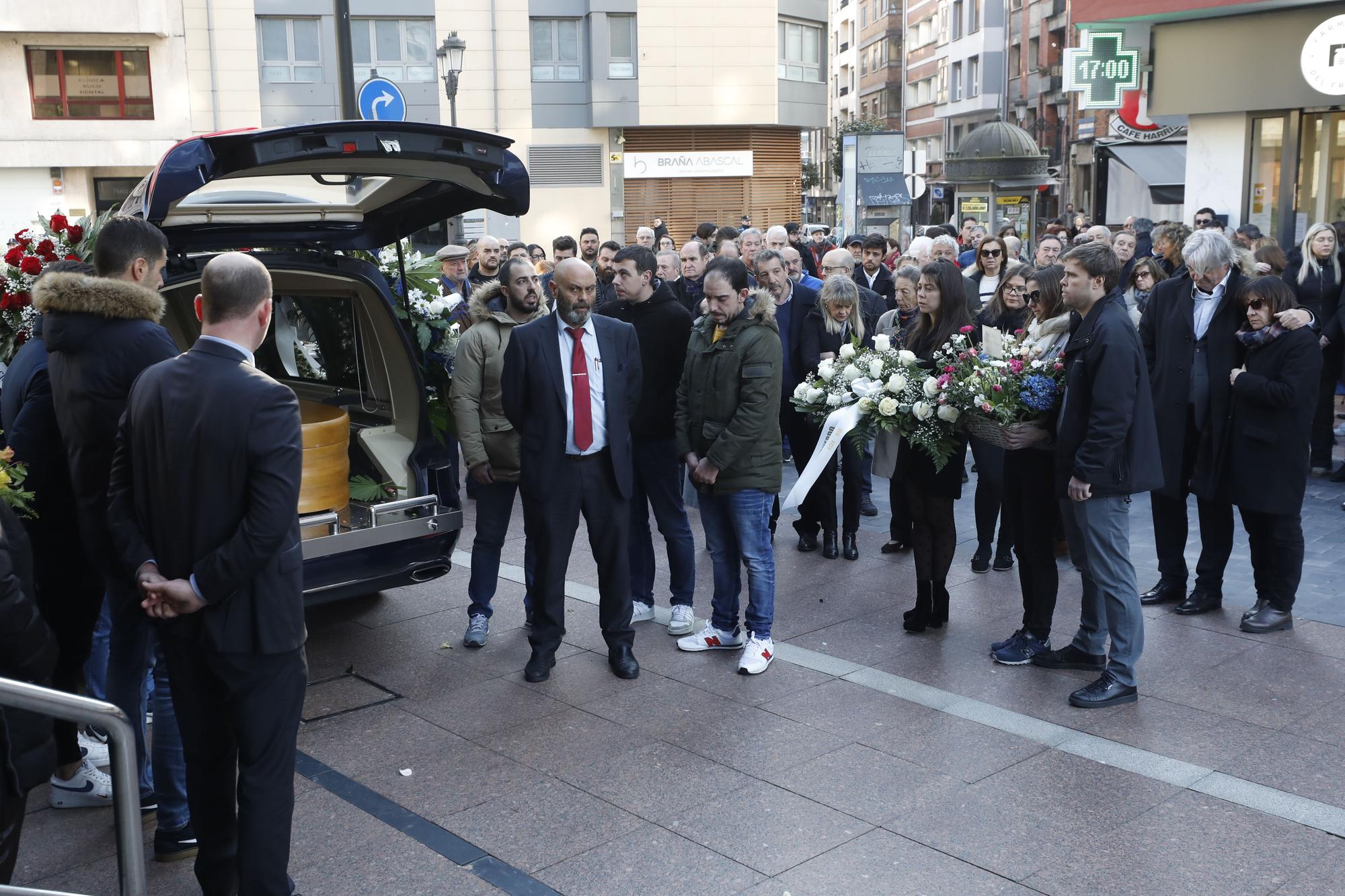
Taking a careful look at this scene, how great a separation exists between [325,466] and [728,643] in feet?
7.28

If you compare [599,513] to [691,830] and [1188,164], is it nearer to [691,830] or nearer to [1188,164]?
[691,830]

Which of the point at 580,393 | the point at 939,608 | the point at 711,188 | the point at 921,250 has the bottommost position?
the point at 939,608

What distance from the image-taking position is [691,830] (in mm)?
4570

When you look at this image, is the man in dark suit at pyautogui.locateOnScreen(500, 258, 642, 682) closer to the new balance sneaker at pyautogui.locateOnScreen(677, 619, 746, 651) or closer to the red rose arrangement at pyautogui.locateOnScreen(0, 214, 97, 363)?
the new balance sneaker at pyautogui.locateOnScreen(677, 619, 746, 651)

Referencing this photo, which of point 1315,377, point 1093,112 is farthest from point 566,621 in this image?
point 1093,112

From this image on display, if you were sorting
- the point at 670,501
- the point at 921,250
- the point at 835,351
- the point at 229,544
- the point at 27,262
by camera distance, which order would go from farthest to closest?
the point at 921,250 < the point at 835,351 < the point at 670,501 < the point at 27,262 < the point at 229,544

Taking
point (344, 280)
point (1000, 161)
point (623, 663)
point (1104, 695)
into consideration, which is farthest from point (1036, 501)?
point (1000, 161)

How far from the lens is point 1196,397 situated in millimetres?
7012

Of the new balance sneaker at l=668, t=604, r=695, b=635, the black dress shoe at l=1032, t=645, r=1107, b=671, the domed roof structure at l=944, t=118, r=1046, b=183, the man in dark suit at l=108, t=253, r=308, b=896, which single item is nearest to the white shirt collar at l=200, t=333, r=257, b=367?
the man in dark suit at l=108, t=253, r=308, b=896

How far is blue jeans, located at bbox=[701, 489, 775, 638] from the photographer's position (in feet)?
20.6

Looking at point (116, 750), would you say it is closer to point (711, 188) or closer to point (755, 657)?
point (755, 657)

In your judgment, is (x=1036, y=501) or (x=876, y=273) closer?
(x=1036, y=501)

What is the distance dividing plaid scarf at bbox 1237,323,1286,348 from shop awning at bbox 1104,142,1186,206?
1926 cm

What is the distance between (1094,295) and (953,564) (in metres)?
2.75
